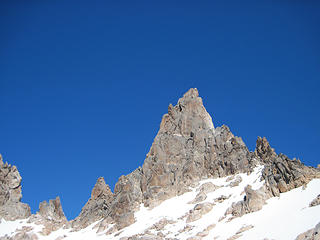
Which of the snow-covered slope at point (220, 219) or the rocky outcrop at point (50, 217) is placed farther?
the rocky outcrop at point (50, 217)

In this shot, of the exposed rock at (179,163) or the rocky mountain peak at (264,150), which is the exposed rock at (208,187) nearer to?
the exposed rock at (179,163)

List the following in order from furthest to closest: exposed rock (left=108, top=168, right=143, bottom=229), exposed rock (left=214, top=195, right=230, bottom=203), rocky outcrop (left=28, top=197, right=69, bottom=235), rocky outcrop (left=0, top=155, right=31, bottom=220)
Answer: rocky outcrop (left=0, top=155, right=31, bottom=220)
rocky outcrop (left=28, top=197, right=69, bottom=235)
exposed rock (left=108, top=168, right=143, bottom=229)
exposed rock (left=214, top=195, right=230, bottom=203)

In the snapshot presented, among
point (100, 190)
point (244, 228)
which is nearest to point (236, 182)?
point (244, 228)

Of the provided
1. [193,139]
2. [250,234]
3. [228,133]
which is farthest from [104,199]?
[250,234]

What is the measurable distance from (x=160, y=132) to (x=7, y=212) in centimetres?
5213

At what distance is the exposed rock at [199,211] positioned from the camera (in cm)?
6160

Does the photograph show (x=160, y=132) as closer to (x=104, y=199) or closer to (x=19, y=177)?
(x=104, y=199)

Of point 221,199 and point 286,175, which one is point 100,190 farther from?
point 286,175

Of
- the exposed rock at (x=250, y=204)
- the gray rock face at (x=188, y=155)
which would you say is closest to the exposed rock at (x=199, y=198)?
the gray rock face at (x=188, y=155)

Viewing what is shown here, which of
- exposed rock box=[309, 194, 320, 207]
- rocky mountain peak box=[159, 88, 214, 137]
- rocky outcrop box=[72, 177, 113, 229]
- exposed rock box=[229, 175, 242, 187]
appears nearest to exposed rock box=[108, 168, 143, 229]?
rocky outcrop box=[72, 177, 113, 229]

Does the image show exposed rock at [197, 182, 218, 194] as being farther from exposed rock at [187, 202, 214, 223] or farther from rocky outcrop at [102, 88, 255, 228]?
exposed rock at [187, 202, 214, 223]

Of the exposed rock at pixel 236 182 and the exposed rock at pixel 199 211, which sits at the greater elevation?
the exposed rock at pixel 236 182

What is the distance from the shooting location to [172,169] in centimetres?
8750

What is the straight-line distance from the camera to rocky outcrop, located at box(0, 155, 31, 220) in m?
98.5
